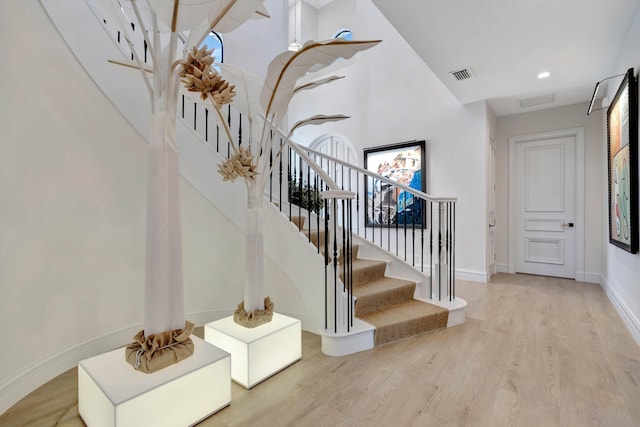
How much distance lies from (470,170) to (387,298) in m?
2.74

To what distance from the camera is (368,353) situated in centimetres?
224

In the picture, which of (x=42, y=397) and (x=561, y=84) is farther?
(x=561, y=84)

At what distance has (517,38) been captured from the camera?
9.11 feet

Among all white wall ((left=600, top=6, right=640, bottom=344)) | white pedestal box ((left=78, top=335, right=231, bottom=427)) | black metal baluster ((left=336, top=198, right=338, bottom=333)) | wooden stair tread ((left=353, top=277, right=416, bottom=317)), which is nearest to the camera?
white pedestal box ((left=78, top=335, right=231, bottom=427))

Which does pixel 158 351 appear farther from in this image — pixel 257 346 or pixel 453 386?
pixel 453 386

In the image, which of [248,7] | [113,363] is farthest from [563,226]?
[113,363]

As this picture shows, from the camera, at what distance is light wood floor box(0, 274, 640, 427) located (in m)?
1.53

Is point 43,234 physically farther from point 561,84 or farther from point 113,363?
point 561,84

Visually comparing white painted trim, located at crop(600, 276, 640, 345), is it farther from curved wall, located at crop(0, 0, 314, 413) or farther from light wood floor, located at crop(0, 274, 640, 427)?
curved wall, located at crop(0, 0, 314, 413)

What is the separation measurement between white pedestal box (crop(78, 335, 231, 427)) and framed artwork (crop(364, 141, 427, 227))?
11.8 ft

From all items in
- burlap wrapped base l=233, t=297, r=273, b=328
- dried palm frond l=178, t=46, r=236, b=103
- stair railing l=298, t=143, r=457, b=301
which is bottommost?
burlap wrapped base l=233, t=297, r=273, b=328

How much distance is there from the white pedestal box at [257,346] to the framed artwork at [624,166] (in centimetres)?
289

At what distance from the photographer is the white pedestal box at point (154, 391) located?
1.25m

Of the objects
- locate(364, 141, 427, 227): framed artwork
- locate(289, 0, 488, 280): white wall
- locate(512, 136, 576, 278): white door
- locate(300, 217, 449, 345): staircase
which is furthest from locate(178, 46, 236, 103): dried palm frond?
locate(512, 136, 576, 278): white door
